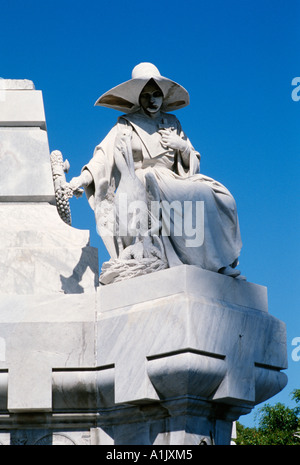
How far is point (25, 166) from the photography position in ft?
40.0

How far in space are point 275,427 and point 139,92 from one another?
3144 cm

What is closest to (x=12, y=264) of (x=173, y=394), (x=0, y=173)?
(x=0, y=173)

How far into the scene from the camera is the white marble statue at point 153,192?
31.6 ft

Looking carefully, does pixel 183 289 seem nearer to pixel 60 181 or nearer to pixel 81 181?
pixel 81 181

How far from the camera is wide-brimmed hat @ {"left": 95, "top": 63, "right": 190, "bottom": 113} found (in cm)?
1054

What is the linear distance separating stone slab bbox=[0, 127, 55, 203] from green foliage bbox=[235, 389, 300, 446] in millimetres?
24848

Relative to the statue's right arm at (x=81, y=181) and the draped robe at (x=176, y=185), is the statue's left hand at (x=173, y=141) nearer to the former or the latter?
the draped robe at (x=176, y=185)

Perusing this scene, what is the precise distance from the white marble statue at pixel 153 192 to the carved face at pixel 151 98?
0.01 m

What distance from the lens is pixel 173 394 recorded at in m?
8.77

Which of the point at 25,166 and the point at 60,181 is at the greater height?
the point at 25,166

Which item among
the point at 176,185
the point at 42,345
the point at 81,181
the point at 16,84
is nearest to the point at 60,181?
the point at 81,181

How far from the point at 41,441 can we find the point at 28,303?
1387 millimetres

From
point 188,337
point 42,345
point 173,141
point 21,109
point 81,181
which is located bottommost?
point 188,337
